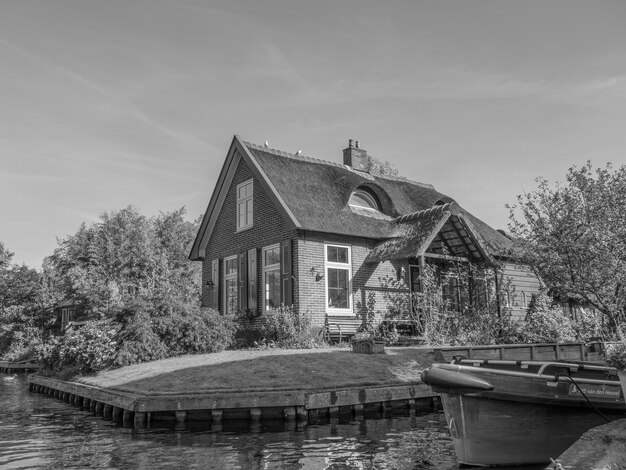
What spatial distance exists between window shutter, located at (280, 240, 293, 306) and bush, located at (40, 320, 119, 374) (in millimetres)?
5203

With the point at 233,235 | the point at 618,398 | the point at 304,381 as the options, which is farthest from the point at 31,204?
the point at 618,398

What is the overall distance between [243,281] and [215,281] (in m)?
2.36

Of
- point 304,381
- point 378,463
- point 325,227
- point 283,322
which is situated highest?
point 325,227

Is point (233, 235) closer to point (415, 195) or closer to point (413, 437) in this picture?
point (415, 195)

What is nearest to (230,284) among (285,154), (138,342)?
(285,154)

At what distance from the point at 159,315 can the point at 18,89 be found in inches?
278

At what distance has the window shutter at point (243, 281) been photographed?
20.4 m

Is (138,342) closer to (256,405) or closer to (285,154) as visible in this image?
(256,405)

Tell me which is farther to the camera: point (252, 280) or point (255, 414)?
point (252, 280)

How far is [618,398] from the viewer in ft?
25.6

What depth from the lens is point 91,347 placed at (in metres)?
15.1

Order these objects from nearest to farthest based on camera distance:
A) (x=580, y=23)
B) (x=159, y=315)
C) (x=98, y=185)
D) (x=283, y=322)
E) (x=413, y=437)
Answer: (x=413, y=437)
(x=580, y=23)
(x=159, y=315)
(x=283, y=322)
(x=98, y=185)

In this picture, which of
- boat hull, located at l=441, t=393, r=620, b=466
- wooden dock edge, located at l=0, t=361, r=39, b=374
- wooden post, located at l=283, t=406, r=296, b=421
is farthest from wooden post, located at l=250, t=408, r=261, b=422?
wooden dock edge, located at l=0, t=361, r=39, b=374

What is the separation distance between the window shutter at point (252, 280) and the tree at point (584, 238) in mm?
9244
